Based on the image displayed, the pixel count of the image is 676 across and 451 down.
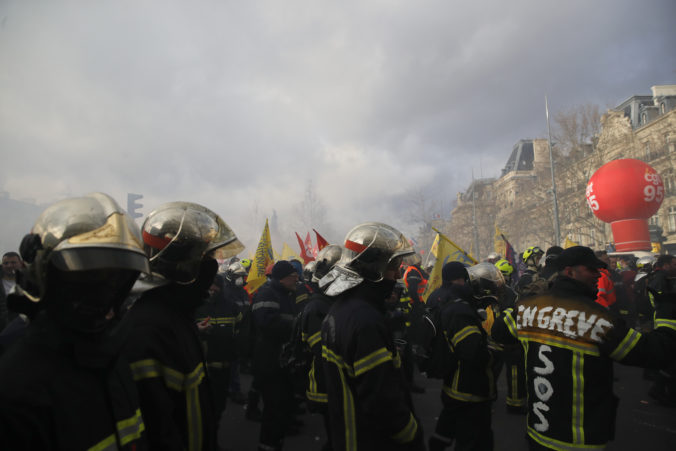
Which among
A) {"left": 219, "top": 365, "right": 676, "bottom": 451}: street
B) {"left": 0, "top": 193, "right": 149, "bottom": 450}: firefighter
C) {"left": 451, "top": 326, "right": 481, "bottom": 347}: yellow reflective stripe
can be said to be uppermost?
{"left": 0, "top": 193, "right": 149, "bottom": 450}: firefighter

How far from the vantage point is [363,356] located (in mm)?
2367

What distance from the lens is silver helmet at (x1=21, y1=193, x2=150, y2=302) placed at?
142 cm

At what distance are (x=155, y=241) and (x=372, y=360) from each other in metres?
1.51

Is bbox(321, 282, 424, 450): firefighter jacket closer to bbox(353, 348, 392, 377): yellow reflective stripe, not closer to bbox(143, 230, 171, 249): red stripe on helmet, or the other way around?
bbox(353, 348, 392, 377): yellow reflective stripe

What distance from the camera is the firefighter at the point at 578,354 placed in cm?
292

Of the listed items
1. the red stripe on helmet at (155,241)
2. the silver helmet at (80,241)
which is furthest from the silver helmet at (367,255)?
the silver helmet at (80,241)

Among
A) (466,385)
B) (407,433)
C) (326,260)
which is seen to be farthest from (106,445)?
(326,260)

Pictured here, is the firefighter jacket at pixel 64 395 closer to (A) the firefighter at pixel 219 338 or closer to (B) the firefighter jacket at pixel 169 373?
(B) the firefighter jacket at pixel 169 373

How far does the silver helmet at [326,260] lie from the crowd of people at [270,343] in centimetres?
52

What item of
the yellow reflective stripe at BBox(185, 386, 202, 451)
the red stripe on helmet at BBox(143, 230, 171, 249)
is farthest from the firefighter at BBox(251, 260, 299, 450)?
the red stripe on helmet at BBox(143, 230, 171, 249)

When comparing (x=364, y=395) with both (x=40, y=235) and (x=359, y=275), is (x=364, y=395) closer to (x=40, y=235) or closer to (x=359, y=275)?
(x=359, y=275)

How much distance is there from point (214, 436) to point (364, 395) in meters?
0.87

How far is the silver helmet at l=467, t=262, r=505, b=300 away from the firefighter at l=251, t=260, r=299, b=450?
2.36m

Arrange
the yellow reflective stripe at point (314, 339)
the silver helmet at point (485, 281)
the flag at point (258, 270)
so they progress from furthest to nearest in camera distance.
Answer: the flag at point (258, 270), the silver helmet at point (485, 281), the yellow reflective stripe at point (314, 339)
